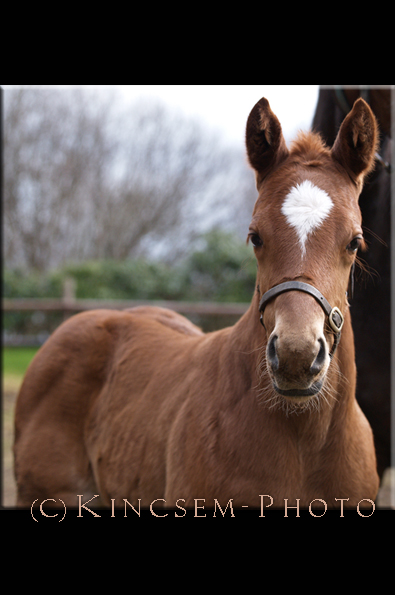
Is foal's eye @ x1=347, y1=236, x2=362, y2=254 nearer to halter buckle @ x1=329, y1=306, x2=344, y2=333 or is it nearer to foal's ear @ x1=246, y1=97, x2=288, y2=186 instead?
halter buckle @ x1=329, y1=306, x2=344, y2=333

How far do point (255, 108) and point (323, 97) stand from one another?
1.56 metres

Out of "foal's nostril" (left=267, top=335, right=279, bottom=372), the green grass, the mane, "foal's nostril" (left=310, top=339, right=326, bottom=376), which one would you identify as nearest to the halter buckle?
"foal's nostril" (left=310, top=339, right=326, bottom=376)

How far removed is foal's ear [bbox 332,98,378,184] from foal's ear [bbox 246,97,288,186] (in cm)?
24

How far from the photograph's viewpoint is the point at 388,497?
16.0 feet

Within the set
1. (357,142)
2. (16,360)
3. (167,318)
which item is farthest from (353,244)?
(16,360)

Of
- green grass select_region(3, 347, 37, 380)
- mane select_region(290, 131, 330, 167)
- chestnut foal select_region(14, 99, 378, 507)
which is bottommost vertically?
green grass select_region(3, 347, 37, 380)

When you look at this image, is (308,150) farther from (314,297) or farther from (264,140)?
(314,297)

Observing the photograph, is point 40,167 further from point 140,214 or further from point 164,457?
point 164,457

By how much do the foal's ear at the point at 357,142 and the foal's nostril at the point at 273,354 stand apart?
869mm

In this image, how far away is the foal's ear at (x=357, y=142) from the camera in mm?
1968

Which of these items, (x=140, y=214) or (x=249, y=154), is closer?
(x=249, y=154)

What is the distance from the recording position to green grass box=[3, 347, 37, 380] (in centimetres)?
1034

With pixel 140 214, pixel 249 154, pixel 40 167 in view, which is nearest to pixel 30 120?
pixel 40 167

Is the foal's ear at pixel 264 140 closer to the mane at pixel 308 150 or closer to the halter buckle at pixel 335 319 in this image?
the mane at pixel 308 150
